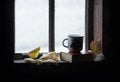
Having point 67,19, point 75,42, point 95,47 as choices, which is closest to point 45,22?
point 67,19

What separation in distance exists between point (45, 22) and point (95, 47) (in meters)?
0.45

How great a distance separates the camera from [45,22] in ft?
7.61

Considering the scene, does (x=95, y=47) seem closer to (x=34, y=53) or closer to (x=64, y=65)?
(x=64, y=65)

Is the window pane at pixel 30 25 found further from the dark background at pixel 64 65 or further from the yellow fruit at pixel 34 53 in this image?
the dark background at pixel 64 65

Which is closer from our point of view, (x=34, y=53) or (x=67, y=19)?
(x=34, y=53)

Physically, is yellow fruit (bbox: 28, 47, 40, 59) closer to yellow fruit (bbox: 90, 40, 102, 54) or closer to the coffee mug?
the coffee mug

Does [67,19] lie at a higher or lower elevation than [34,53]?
higher
